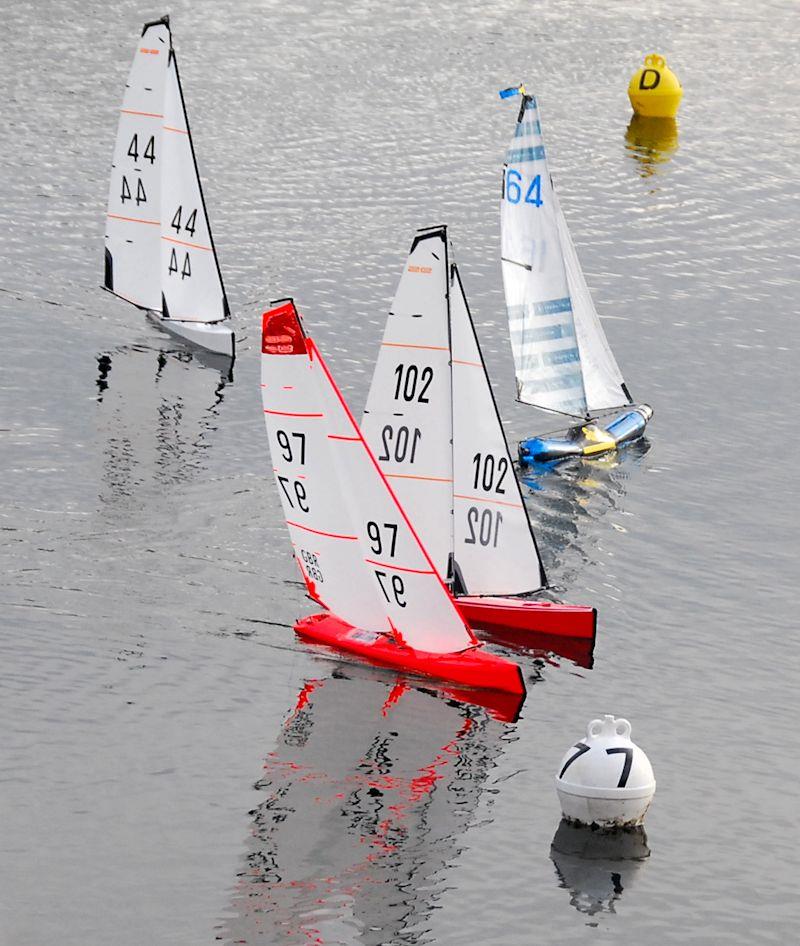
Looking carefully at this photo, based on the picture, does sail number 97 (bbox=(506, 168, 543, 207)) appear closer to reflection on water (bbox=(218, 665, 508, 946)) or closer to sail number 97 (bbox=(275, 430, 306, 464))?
sail number 97 (bbox=(275, 430, 306, 464))

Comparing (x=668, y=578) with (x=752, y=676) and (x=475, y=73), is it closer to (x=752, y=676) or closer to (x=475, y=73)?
(x=752, y=676)

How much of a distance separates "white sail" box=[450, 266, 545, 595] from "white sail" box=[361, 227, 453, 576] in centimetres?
71

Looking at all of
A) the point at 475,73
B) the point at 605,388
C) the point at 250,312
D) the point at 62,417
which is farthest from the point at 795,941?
the point at 475,73

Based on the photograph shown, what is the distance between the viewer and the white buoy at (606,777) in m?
29.2

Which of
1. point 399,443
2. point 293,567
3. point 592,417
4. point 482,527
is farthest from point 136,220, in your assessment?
point 482,527

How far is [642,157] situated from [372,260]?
1952 cm

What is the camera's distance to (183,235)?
52.5m

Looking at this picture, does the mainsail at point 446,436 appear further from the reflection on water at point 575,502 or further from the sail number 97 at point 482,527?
the reflection on water at point 575,502

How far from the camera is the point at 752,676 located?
3625cm

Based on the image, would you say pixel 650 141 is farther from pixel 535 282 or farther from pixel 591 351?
pixel 535 282

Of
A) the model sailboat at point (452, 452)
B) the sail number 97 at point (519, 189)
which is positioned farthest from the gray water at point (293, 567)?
the sail number 97 at point (519, 189)

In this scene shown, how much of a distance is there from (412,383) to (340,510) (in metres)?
3.14

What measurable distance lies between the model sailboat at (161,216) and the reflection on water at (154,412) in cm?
155

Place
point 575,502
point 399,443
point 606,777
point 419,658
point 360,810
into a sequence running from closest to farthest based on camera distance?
point 606,777
point 360,810
point 419,658
point 399,443
point 575,502
